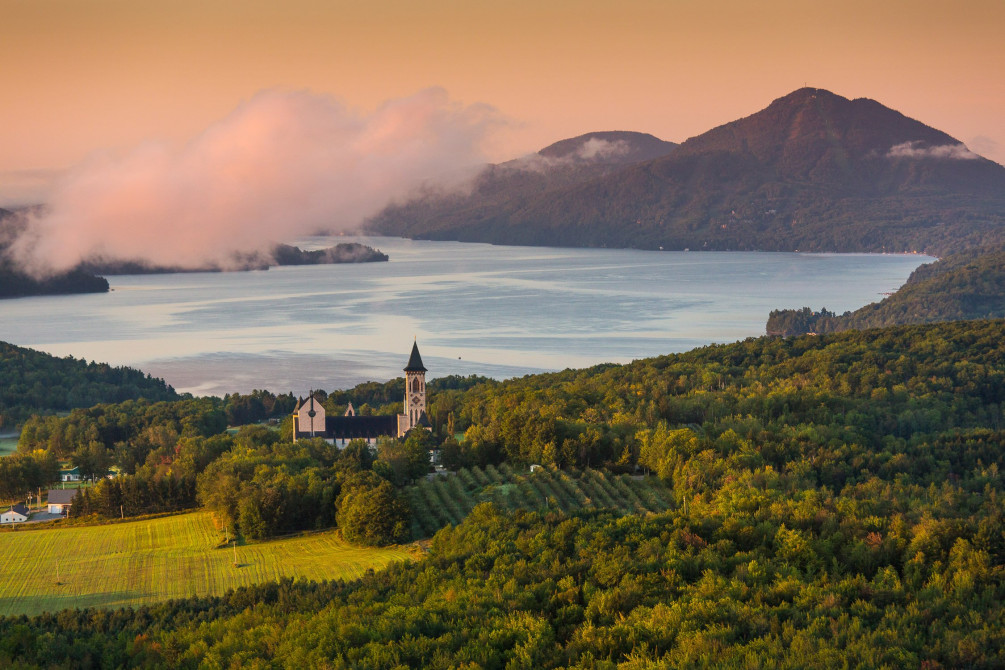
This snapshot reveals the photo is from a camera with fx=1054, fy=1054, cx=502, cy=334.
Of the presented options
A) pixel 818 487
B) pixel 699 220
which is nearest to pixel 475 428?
pixel 818 487

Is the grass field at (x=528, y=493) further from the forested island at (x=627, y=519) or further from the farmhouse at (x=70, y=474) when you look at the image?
the farmhouse at (x=70, y=474)

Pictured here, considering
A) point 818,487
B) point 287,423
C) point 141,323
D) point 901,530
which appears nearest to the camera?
point 901,530

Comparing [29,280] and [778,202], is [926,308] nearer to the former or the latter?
[29,280]

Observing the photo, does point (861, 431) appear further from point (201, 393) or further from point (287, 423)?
point (201, 393)

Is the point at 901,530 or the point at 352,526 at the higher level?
the point at 901,530

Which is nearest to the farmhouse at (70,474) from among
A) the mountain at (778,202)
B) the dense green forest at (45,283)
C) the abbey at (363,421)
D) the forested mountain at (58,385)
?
the abbey at (363,421)

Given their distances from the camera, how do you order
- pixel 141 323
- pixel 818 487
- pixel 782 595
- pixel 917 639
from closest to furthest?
pixel 917 639
pixel 782 595
pixel 818 487
pixel 141 323

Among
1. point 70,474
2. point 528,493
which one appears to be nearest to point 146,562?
point 528,493

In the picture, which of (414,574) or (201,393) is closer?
(414,574)
